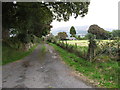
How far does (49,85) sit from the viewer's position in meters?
5.46

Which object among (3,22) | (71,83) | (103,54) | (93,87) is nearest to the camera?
(93,87)

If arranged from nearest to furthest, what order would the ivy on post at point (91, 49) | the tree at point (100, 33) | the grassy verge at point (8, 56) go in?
the ivy on post at point (91, 49)
the grassy verge at point (8, 56)
the tree at point (100, 33)

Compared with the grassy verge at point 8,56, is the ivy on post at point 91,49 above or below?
above

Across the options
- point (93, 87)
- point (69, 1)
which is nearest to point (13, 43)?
point (69, 1)

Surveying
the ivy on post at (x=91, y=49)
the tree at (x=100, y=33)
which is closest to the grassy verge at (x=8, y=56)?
the ivy on post at (x=91, y=49)

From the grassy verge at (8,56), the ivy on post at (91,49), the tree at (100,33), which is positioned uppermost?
the tree at (100,33)

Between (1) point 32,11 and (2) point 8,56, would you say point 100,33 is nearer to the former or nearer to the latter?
(1) point 32,11

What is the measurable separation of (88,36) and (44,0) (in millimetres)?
6528

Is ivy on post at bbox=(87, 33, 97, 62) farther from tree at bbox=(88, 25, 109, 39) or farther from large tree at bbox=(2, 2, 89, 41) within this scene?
large tree at bbox=(2, 2, 89, 41)

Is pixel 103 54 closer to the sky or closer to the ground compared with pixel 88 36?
closer to the ground

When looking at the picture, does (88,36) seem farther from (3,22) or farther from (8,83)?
(3,22)

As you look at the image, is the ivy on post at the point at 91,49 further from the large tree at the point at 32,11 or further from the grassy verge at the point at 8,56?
the grassy verge at the point at 8,56

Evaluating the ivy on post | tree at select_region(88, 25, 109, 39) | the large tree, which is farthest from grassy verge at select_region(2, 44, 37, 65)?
tree at select_region(88, 25, 109, 39)

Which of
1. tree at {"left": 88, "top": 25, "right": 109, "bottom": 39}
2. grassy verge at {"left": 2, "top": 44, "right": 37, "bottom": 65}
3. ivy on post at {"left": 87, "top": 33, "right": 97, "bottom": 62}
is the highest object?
tree at {"left": 88, "top": 25, "right": 109, "bottom": 39}
